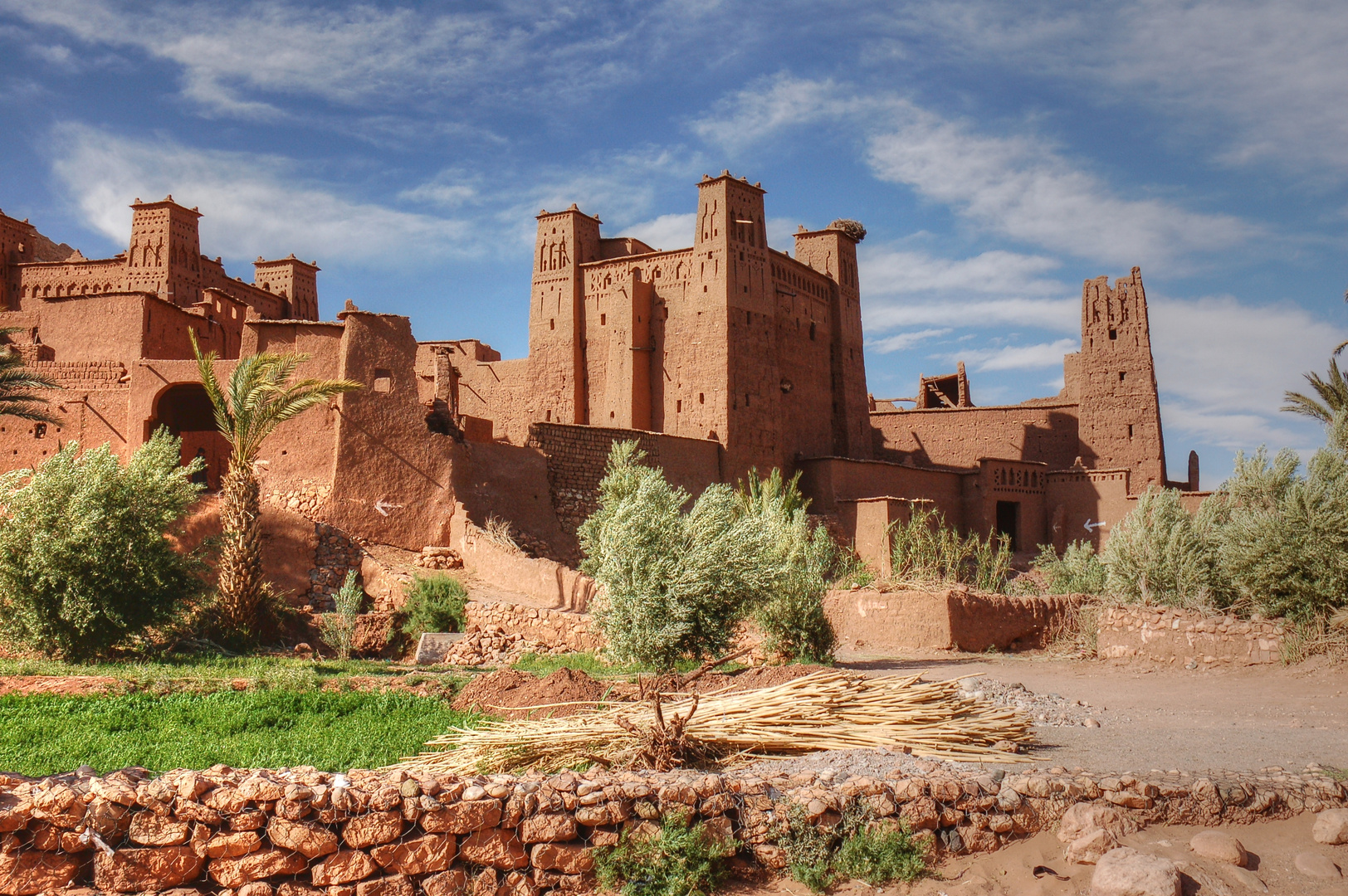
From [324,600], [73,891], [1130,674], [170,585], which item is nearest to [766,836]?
[73,891]

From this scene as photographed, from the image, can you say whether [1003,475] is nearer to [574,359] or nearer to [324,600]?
[574,359]

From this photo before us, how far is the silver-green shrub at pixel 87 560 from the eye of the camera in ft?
41.1

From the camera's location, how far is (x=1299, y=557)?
12156mm

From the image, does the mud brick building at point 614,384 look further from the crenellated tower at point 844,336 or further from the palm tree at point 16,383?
the palm tree at point 16,383

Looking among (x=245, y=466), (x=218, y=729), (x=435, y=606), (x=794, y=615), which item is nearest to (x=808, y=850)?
(x=218, y=729)

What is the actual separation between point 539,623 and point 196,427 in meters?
13.4

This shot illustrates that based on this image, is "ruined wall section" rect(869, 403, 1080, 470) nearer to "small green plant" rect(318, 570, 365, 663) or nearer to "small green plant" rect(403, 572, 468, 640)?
"small green plant" rect(403, 572, 468, 640)

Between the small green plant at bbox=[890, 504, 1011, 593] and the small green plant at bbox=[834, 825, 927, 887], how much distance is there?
1098cm

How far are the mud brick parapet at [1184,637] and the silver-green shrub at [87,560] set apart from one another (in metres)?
12.3

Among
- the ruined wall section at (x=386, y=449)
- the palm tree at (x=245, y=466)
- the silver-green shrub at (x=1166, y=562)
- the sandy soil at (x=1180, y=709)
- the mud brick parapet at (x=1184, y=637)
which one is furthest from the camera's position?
the ruined wall section at (x=386, y=449)

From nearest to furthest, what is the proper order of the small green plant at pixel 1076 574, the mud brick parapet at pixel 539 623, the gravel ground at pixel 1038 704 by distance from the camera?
the gravel ground at pixel 1038 704 → the mud brick parapet at pixel 539 623 → the small green plant at pixel 1076 574

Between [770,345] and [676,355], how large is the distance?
2769mm

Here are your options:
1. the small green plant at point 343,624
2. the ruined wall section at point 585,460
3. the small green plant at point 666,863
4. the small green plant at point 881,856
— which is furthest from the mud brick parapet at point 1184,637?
the ruined wall section at point 585,460

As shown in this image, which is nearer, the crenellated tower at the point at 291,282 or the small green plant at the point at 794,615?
the small green plant at the point at 794,615
